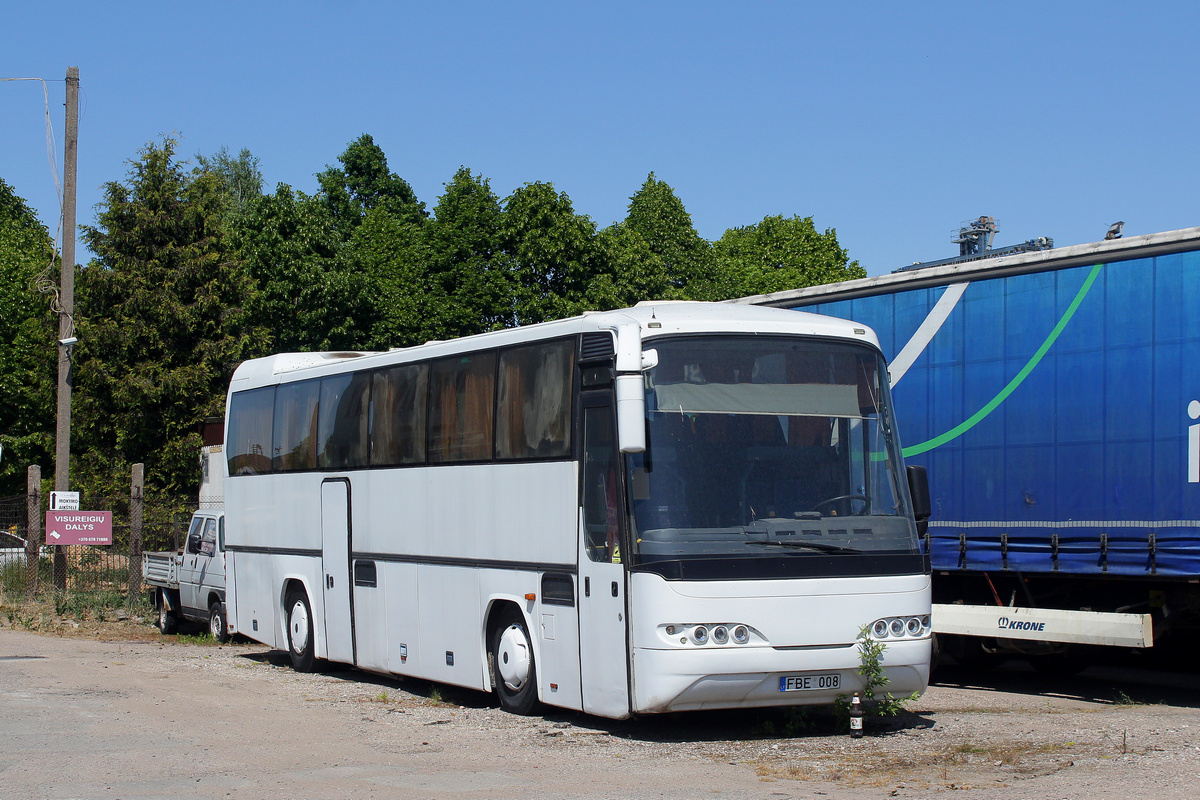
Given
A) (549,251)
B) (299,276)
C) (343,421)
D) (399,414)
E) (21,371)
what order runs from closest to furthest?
(399,414) → (343,421) → (299,276) → (549,251) → (21,371)

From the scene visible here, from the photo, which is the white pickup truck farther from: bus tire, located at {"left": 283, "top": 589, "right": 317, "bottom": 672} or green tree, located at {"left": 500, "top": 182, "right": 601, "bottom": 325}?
green tree, located at {"left": 500, "top": 182, "right": 601, "bottom": 325}

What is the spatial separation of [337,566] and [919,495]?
669 cm

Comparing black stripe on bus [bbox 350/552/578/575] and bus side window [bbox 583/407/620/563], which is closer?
bus side window [bbox 583/407/620/563]

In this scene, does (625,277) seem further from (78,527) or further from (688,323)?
(688,323)

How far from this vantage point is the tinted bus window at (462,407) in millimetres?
11539

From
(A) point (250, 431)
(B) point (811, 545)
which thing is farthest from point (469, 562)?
(A) point (250, 431)

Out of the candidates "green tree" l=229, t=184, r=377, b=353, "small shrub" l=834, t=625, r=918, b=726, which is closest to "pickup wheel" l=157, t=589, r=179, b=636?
"small shrub" l=834, t=625, r=918, b=726

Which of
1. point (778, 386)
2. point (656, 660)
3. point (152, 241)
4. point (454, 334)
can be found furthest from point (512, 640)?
point (454, 334)

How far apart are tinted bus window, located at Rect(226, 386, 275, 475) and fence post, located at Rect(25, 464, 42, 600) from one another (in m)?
7.70

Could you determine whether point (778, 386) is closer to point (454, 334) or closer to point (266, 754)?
point (266, 754)

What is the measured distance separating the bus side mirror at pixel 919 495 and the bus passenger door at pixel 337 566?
20.3 feet

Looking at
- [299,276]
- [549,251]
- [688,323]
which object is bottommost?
[688,323]

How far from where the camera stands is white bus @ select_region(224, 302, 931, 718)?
30.5 ft

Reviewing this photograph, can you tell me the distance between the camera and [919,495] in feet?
33.8
